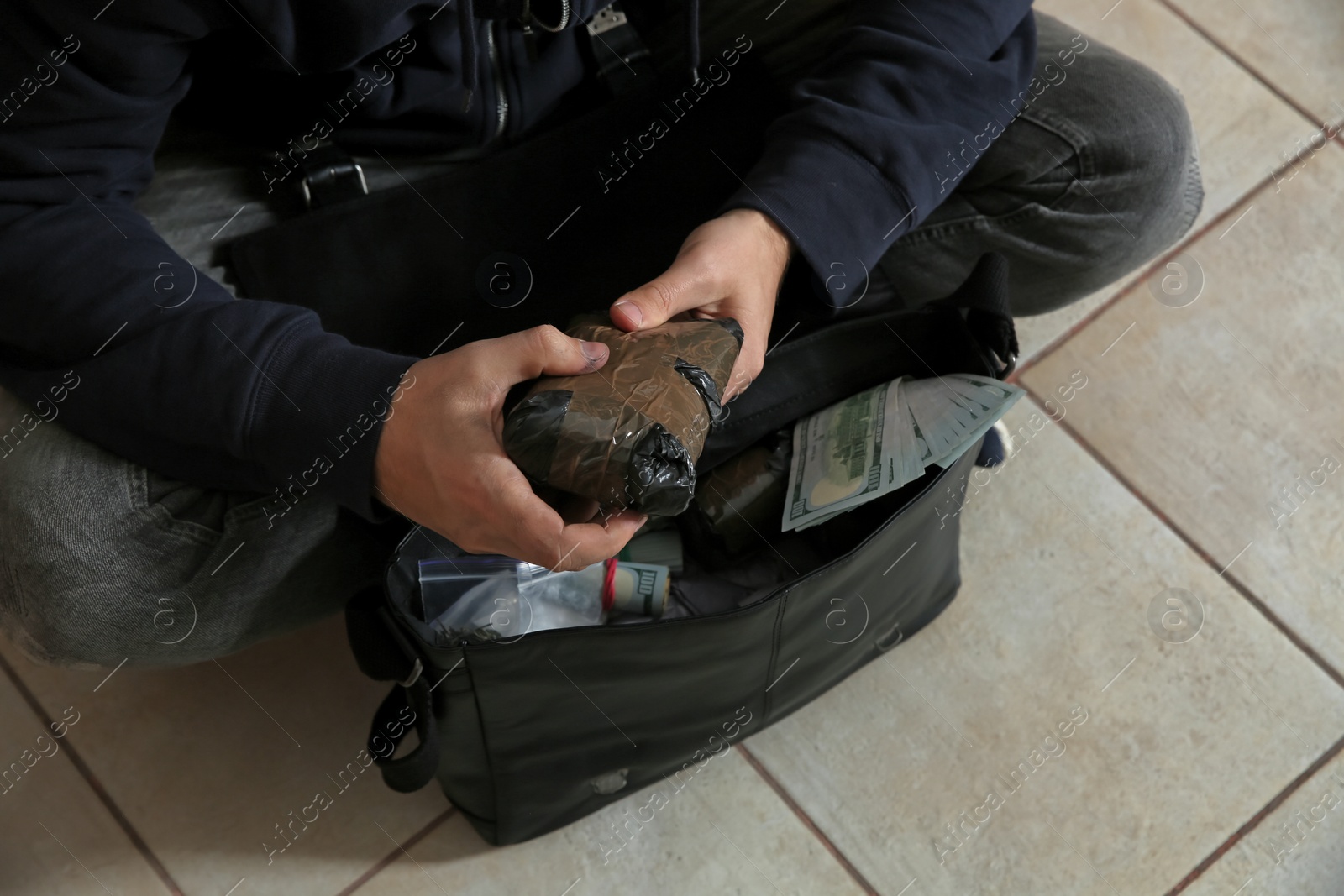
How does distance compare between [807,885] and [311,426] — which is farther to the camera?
[807,885]

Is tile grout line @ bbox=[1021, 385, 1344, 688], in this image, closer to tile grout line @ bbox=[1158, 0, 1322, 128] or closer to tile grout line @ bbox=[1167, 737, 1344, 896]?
tile grout line @ bbox=[1167, 737, 1344, 896]

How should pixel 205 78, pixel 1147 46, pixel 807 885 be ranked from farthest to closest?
pixel 1147 46, pixel 807 885, pixel 205 78

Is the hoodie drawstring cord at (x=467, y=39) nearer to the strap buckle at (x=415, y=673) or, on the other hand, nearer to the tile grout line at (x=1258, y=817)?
the strap buckle at (x=415, y=673)

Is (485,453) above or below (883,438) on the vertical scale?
above

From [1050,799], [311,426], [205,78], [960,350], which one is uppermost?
[205,78]

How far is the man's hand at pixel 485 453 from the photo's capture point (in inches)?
24.1

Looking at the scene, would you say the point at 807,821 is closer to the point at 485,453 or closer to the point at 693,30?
the point at 485,453

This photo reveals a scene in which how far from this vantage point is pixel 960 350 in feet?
2.57

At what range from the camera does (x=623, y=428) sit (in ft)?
1.93

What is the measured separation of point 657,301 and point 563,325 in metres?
0.13

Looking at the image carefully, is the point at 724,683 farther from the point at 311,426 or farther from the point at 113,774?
the point at 113,774

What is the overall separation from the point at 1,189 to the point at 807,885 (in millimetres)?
828

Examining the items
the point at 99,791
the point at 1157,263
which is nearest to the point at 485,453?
the point at 99,791

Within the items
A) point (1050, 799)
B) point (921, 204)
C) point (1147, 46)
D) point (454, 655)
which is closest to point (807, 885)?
point (1050, 799)
